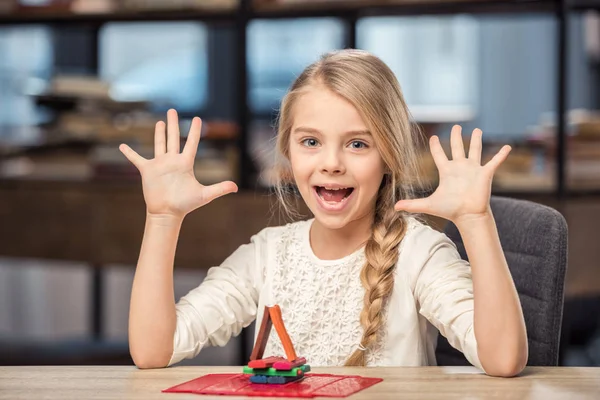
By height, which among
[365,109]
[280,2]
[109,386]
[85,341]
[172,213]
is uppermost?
[280,2]

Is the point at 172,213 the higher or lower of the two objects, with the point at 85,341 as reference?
higher

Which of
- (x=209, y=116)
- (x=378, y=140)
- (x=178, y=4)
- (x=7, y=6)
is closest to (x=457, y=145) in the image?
(x=378, y=140)

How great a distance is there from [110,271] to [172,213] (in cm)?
362

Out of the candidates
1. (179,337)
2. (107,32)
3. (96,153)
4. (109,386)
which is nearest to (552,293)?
(179,337)

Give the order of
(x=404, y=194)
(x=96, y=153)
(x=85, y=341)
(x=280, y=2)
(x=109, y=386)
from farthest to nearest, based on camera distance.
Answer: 1. (x=85, y=341)
2. (x=96, y=153)
3. (x=280, y=2)
4. (x=404, y=194)
5. (x=109, y=386)

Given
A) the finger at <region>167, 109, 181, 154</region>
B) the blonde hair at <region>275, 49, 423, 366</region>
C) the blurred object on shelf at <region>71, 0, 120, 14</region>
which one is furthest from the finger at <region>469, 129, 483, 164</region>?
the blurred object on shelf at <region>71, 0, 120, 14</region>

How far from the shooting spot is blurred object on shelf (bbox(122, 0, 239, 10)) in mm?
3097

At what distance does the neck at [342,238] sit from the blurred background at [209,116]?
333 millimetres

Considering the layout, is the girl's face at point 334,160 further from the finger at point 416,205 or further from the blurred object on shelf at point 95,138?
the blurred object on shelf at point 95,138

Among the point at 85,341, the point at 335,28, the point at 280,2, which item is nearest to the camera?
the point at 280,2

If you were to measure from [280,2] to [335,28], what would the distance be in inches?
71.4

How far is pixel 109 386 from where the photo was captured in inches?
49.6

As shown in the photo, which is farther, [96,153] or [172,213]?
[96,153]

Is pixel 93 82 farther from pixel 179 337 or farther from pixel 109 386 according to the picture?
pixel 109 386
